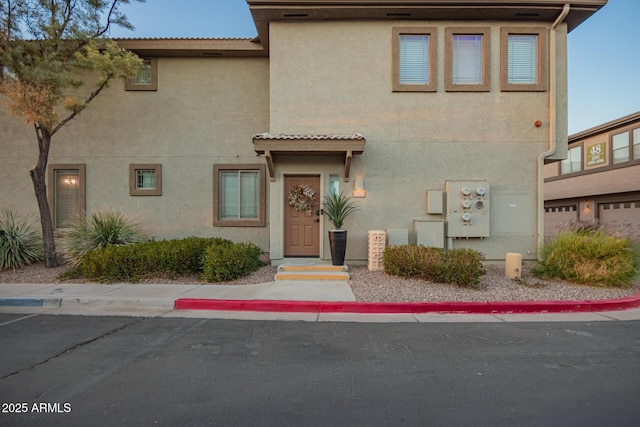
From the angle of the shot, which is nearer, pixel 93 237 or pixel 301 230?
pixel 93 237

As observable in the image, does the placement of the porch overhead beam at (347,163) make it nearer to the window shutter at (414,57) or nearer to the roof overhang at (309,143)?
the roof overhang at (309,143)

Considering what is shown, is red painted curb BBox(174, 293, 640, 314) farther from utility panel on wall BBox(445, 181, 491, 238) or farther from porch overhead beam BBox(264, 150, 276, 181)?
porch overhead beam BBox(264, 150, 276, 181)

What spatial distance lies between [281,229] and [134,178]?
5060mm

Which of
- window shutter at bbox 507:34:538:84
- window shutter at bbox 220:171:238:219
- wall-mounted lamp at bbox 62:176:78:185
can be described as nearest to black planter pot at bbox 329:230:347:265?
window shutter at bbox 220:171:238:219

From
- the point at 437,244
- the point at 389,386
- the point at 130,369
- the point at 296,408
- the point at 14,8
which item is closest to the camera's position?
the point at 296,408

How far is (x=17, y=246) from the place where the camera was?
8852 millimetres

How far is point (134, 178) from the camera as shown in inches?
420

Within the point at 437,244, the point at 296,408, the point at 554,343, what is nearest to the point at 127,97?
the point at 437,244

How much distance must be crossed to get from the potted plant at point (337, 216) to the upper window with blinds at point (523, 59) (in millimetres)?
5221

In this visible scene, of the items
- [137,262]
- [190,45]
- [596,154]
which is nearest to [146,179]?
[137,262]

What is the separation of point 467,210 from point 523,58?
446cm

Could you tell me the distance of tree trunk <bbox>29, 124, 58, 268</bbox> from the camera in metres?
8.91

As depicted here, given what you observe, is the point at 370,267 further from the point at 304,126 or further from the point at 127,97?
the point at 127,97

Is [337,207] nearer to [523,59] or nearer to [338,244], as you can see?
[338,244]
